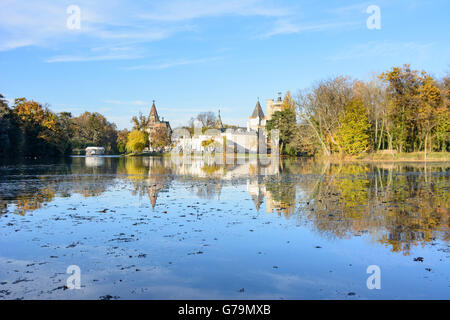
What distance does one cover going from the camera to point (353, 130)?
50531mm

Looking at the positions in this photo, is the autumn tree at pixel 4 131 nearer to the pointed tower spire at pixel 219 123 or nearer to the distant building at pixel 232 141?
the distant building at pixel 232 141

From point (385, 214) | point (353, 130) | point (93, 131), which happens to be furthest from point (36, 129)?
point (385, 214)

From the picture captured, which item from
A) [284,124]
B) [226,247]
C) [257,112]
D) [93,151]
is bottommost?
[226,247]

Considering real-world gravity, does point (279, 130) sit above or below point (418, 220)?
above

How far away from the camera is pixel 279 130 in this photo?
7925cm

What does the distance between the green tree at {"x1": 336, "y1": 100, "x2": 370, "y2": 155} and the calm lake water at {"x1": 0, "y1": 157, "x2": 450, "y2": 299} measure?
37736 mm

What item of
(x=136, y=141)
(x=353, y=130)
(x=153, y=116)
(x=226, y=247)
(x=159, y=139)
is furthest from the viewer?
(x=153, y=116)

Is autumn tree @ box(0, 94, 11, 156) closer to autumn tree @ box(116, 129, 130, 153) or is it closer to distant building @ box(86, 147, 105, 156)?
distant building @ box(86, 147, 105, 156)

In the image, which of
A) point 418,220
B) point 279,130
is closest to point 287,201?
point 418,220

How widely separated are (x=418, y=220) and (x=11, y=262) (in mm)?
9839

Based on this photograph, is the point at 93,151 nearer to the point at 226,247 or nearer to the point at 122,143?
the point at 122,143

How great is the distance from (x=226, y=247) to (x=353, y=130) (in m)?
46.2
